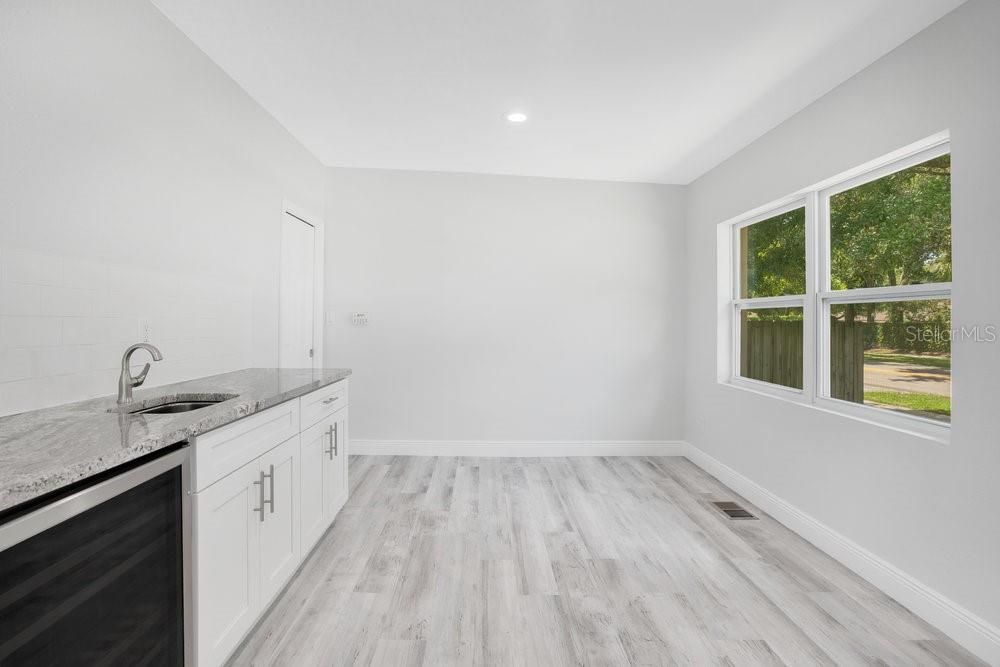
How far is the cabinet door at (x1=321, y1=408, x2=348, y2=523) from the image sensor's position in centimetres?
261

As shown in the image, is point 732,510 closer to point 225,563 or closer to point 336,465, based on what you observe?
point 336,465

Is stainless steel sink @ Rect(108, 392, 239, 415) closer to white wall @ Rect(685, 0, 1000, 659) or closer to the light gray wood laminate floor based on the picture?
the light gray wood laminate floor

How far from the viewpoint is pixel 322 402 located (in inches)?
98.7

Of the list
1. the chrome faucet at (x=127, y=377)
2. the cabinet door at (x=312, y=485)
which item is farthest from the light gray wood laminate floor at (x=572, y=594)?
the chrome faucet at (x=127, y=377)

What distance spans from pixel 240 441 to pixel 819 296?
3176mm

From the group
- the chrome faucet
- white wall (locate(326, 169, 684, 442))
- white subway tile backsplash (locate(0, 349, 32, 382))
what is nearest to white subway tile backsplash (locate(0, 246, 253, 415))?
white subway tile backsplash (locate(0, 349, 32, 382))

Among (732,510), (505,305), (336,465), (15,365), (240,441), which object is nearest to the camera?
(15,365)

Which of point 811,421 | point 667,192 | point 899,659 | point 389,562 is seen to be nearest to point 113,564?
point 389,562

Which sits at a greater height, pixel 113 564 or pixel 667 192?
pixel 667 192

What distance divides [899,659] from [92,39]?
12.6ft

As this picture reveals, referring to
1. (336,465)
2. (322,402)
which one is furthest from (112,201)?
(336,465)

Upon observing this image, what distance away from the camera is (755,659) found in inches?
68.6

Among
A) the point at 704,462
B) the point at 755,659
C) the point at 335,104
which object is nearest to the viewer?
the point at 755,659

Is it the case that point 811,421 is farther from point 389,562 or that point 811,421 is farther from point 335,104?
point 335,104
